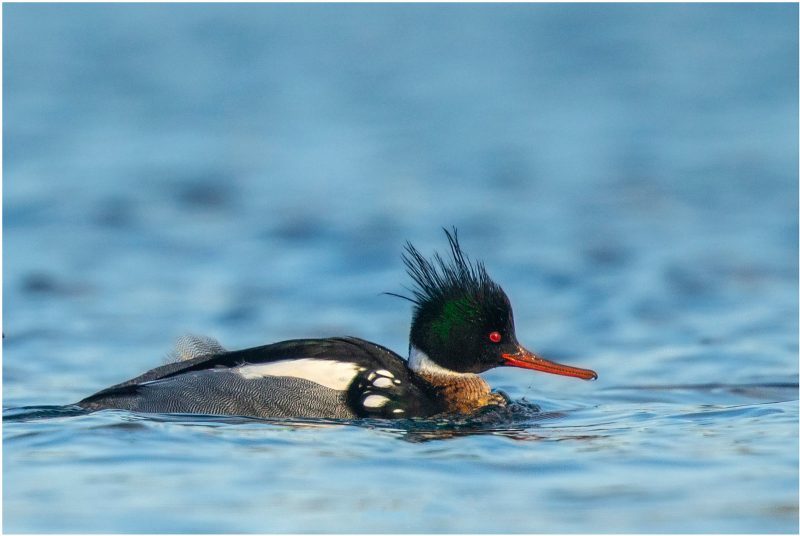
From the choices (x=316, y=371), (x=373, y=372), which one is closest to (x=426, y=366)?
(x=373, y=372)

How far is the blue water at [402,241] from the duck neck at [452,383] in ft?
0.85

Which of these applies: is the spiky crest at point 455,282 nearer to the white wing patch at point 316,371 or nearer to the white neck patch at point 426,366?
the white neck patch at point 426,366

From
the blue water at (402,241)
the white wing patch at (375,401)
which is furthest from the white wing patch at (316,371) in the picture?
the blue water at (402,241)

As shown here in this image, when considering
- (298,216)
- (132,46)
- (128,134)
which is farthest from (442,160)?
(132,46)

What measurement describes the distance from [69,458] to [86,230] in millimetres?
8860

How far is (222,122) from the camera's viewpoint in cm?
2084

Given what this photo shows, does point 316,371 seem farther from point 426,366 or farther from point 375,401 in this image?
point 426,366

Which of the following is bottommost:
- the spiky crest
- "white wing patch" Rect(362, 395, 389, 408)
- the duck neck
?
"white wing patch" Rect(362, 395, 389, 408)

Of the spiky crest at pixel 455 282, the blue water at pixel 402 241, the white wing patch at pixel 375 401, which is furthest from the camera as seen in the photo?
the spiky crest at pixel 455 282

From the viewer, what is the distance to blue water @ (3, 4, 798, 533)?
23.8 ft

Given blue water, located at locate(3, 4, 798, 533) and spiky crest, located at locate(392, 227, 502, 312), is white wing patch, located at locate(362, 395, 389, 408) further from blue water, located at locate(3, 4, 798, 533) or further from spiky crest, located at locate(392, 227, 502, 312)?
spiky crest, located at locate(392, 227, 502, 312)

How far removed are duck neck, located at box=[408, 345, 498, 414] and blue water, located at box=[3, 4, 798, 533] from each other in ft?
0.85

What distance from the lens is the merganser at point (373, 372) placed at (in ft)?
29.4

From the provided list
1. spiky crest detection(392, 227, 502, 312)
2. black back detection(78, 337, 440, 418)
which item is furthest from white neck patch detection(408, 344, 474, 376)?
spiky crest detection(392, 227, 502, 312)
